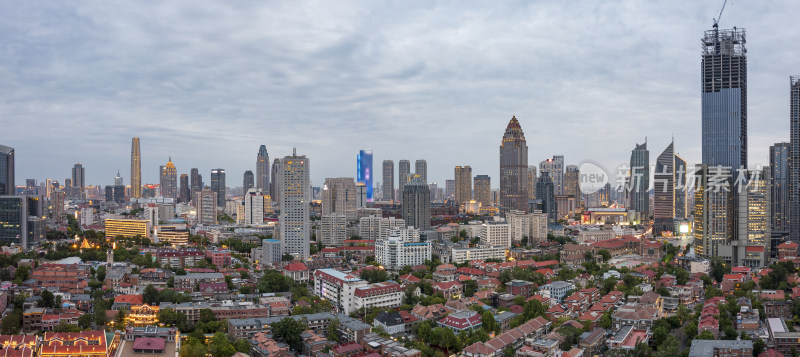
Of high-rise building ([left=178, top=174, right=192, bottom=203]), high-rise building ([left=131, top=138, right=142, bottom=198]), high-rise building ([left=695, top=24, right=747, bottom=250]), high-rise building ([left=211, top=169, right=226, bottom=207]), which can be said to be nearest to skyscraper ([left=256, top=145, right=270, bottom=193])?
high-rise building ([left=211, top=169, right=226, bottom=207])

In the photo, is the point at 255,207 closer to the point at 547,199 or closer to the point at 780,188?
the point at 547,199

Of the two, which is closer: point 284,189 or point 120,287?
point 120,287

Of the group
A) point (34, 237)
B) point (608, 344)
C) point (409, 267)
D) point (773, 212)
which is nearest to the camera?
point (608, 344)

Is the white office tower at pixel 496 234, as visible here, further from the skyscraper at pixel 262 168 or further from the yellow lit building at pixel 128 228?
the skyscraper at pixel 262 168

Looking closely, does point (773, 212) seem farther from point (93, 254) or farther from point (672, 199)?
point (93, 254)

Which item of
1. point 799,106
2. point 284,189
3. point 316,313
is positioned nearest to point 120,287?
point 316,313

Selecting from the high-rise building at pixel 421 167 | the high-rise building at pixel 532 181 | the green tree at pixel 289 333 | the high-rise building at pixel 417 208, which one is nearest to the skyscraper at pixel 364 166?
the high-rise building at pixel 421 167

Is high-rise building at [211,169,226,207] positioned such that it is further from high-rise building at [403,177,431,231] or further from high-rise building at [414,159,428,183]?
high-rise building at [403,177,431,231]
